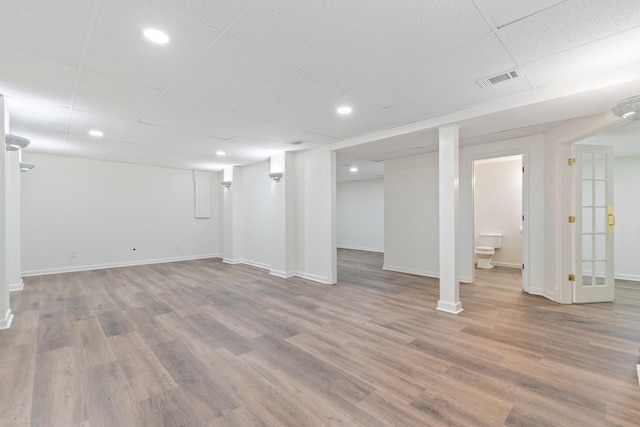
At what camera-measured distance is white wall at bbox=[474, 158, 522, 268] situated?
658 centimetres

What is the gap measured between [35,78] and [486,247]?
786 centimetres

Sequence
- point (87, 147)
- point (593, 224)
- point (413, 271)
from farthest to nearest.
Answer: point (413, 271) → point (87, 147) → point (593, 224)

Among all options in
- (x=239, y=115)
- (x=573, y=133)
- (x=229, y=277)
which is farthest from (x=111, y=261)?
(x=573, y=133)

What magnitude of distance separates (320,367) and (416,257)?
408cm

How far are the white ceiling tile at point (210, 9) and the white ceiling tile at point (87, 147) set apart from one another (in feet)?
13.8

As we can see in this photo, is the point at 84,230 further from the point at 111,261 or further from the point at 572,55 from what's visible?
the point at 572,55

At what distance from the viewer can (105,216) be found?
6742 mm

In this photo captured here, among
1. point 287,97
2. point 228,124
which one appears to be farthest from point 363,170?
point 287,97

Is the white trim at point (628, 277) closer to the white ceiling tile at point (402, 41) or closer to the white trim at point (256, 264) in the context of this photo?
the white ceiling tile at point (402, 41)

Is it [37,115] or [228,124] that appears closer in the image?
[37,115]

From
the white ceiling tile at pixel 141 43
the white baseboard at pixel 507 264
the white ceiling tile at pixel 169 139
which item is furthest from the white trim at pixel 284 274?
the white baseboard at pixel 507 264

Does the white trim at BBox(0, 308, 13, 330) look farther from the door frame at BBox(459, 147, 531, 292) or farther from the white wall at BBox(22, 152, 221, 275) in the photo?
the door frame at BBox(459, 147, 531, 292)

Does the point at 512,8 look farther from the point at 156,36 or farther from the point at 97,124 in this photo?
the point at 97,124

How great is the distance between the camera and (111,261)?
6781 millimetres
